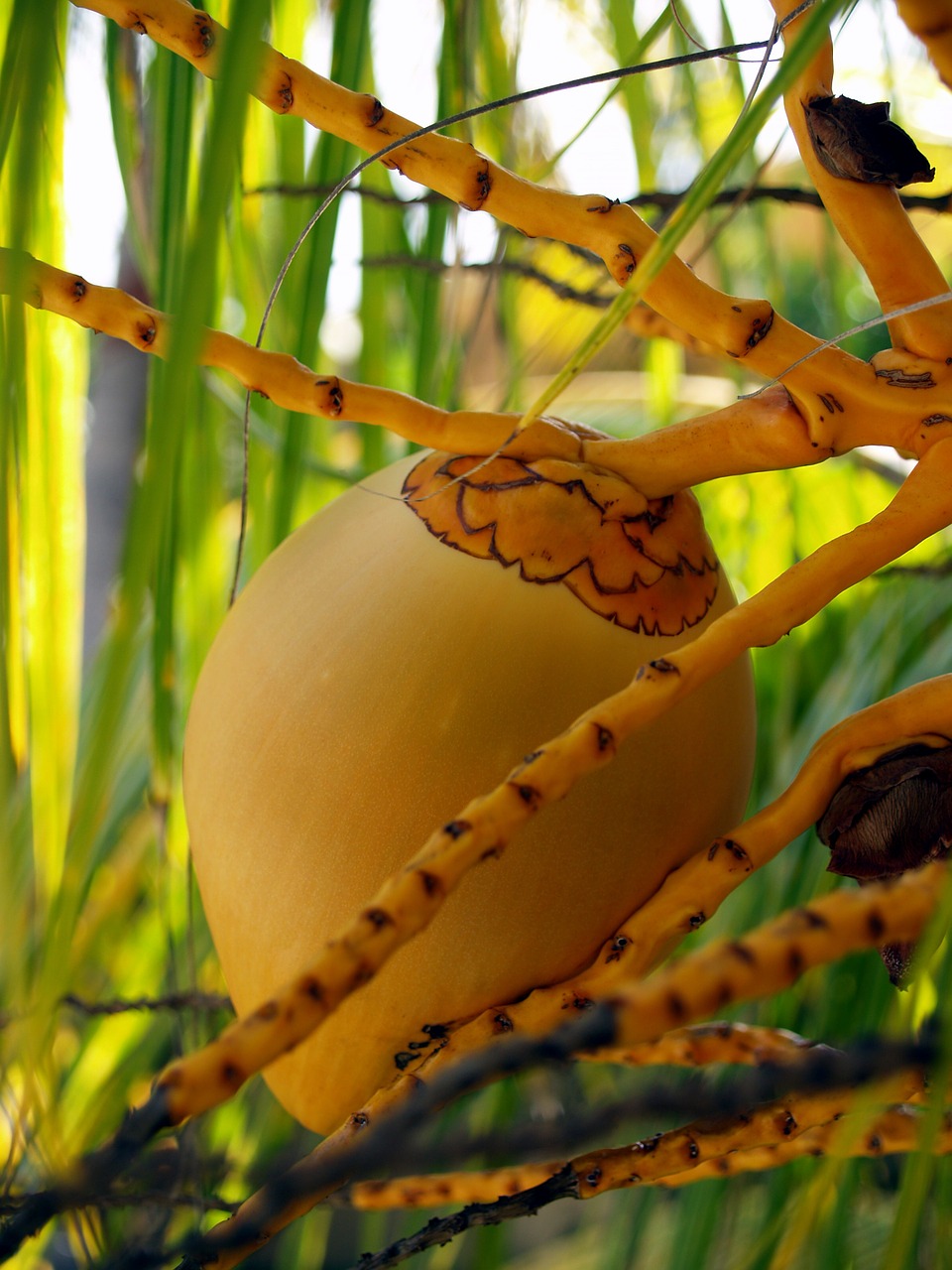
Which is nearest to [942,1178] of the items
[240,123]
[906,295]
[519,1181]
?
[519,1181]

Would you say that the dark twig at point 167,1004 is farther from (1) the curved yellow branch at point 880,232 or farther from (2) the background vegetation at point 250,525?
(1) the curved yellow branch at point 880,232

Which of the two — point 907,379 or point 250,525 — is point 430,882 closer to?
point 907,379

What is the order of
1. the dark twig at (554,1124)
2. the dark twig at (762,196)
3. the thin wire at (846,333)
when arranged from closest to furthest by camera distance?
the dark twig at (554,1124) < the thin wire at (846,333) < the dark twig at (762,196)

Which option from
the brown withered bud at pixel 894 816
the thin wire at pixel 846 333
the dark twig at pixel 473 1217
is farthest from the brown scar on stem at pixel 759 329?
the dark twig at pixel 473 1217

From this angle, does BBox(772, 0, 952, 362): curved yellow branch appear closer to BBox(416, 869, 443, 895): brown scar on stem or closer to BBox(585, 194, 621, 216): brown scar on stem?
BBox(585, 194, 621, 216): brown scar on stem

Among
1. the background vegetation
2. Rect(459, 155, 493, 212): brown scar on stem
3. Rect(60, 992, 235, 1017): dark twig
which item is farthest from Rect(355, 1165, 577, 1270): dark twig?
Rect(459, 155, 493, 212): brown scar on stem

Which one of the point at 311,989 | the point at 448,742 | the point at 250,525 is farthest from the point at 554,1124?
the point at 250,525

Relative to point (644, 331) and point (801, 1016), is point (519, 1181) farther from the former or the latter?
point (801, 1016)

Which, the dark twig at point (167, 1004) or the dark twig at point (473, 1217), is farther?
the dark twig at point (167, 1004)
